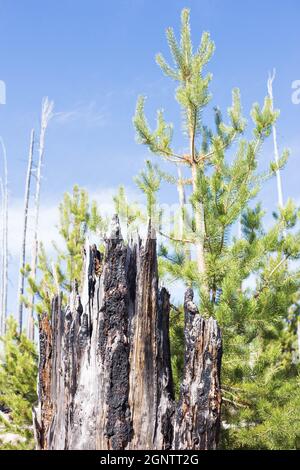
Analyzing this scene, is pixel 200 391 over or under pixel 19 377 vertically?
under

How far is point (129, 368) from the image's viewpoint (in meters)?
4.64

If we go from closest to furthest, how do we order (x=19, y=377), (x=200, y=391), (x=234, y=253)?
(x=200, y=391), (x=234, y=253), (x=19, y=377)

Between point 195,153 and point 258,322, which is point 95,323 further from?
point 195,153

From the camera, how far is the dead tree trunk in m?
4.53

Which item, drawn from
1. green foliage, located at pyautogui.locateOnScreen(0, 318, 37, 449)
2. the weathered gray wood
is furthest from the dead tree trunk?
green foliage, located at pyautogui.locateOnScreen(0, 318, 37, 449)

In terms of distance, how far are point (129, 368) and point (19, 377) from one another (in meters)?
4.60

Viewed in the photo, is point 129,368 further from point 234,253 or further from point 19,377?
point 19,377

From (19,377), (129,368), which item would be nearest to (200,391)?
(129,368)

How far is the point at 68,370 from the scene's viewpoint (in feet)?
16.1

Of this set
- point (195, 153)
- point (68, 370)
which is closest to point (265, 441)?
point (68, 370)

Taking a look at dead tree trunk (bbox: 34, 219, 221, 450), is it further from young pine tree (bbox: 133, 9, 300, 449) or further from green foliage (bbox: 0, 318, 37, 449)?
green foliage (bbox: 0, 318, 37, 449)

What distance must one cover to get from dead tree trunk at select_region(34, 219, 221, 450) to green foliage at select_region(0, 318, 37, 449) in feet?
12.0

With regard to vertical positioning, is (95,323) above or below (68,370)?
above
